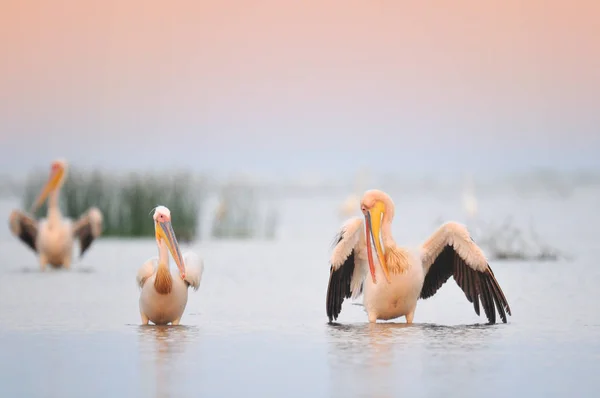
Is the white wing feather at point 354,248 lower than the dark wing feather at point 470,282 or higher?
higher

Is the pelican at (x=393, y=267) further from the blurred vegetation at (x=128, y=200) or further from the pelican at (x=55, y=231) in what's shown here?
the blurred vegetation at (x=128, y=200)

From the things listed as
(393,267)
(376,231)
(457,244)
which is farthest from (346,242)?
(457,244)

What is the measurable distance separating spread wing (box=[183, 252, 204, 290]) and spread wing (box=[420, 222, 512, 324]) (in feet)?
4.46

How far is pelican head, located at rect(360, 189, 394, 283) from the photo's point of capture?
7.16m

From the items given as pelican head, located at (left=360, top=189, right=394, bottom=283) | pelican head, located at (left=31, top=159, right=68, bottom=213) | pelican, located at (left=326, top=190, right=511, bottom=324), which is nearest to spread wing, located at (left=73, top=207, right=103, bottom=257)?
pelican head, located at (left=31, top=159, right=68, bottom=213)

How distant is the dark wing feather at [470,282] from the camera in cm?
739

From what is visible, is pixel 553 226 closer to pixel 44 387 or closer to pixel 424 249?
pixel 424 249

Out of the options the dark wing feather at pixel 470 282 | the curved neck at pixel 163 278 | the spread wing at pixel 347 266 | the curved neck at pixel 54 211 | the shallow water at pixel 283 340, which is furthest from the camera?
the curved neck at pixel 54 211

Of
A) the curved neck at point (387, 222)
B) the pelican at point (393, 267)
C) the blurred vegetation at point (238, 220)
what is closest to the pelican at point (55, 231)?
the blurred vegetation at point (238, 220)

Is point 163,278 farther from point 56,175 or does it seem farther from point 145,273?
point 56,175

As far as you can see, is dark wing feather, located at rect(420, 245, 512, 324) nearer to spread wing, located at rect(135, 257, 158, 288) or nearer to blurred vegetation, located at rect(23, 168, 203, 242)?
spread wing, located at rect(135, 257, 158, 288)

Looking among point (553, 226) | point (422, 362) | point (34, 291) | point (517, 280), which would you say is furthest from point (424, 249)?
point (553, 226)

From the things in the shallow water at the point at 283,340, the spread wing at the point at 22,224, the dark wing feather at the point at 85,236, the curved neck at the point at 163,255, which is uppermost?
the spread wing at the point at 22,224

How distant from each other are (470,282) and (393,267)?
634 mm
